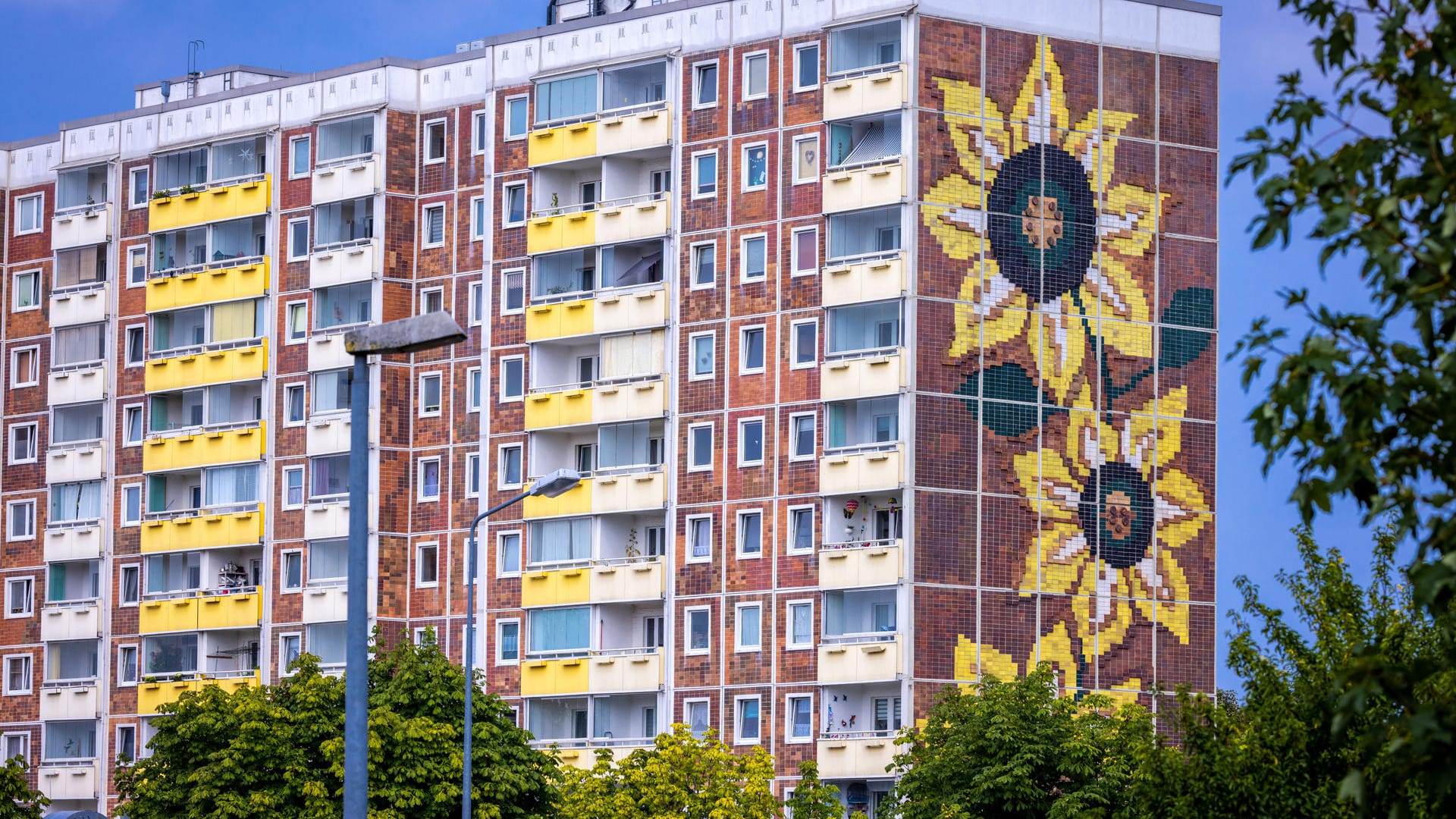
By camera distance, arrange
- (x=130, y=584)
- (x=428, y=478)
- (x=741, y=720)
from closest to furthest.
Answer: (x=741, y=720) → (x=428, y=478) → (x=130, y=584)

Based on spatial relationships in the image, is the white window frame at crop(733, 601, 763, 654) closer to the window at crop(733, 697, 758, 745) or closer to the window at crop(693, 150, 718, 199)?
the window at crop(733, 697, 758, 745)

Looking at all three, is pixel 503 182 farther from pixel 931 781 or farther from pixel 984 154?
pixel 931 781

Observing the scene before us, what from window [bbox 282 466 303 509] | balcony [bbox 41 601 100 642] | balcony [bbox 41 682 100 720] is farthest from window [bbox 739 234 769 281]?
balcony [bbox 41 682 100 720]

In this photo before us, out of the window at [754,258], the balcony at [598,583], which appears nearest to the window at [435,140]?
the window at [754,258]

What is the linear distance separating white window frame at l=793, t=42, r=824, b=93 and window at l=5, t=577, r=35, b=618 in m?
40.3

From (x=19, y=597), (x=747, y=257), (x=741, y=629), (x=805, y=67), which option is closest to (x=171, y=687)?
(x=19, y=597)

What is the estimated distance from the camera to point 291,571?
95.9 m

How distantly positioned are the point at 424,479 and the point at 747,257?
16439 mm

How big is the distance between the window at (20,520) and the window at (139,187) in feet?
43.0

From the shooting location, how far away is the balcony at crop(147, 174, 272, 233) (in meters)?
98.9

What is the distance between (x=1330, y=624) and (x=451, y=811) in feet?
107

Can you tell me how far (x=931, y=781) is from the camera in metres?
64.7

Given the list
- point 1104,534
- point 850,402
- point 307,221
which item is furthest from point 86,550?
point 1104,534

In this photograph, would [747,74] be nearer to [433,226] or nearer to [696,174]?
[696,174]
